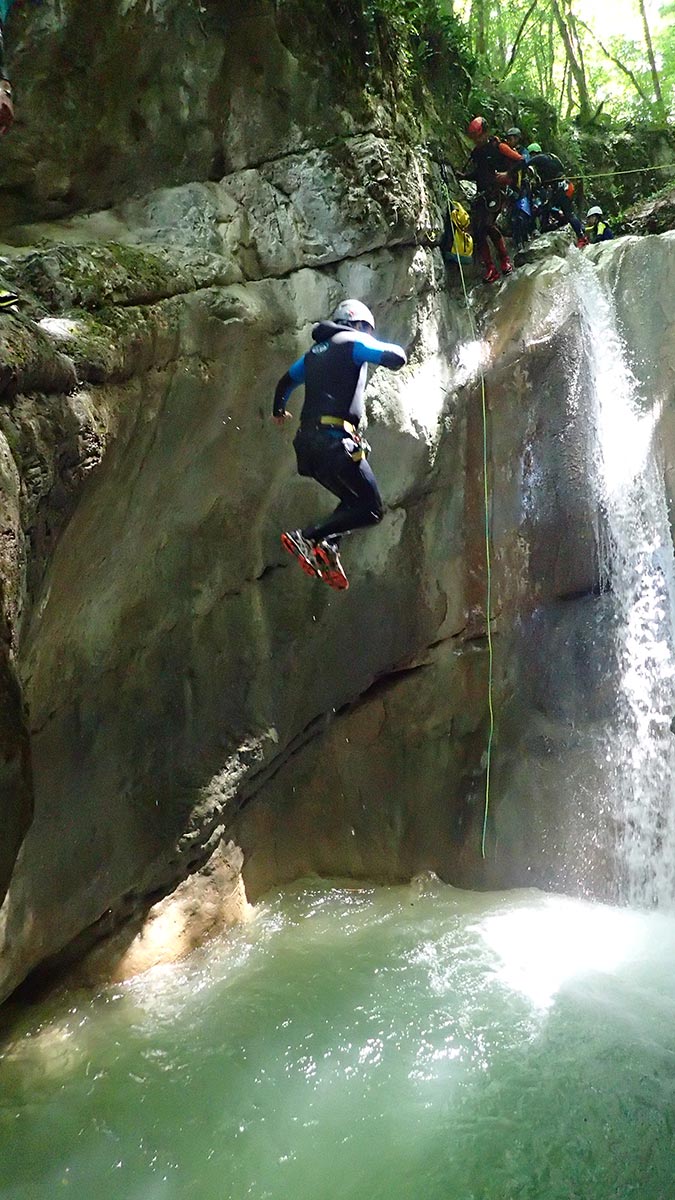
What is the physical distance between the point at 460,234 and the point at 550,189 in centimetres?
243

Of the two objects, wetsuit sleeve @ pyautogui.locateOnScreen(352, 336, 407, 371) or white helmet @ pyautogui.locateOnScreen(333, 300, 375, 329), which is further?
white helmet @ pyautogui.locateOnScreen(333, 300, 375, 329)

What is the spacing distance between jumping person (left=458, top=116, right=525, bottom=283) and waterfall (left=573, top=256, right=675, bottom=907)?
94 cm

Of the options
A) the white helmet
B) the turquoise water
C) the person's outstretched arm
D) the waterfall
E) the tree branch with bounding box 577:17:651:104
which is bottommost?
the turquoise water

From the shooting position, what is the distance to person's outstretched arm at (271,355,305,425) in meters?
5.60

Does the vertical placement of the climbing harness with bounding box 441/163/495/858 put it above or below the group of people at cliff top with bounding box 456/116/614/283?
below

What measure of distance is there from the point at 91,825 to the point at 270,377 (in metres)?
3.39

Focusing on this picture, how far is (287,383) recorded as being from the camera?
5.67m

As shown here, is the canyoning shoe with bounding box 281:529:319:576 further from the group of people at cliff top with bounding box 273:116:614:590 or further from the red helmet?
the red helmet

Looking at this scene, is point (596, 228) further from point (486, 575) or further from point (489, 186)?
point (486, 575)

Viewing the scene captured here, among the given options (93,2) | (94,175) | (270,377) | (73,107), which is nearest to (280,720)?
(270,377)

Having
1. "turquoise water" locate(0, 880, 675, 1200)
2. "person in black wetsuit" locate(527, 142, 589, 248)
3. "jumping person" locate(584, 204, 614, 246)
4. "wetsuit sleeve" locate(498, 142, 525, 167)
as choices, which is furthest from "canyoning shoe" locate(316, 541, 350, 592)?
"jumping person" locate(584, 204, 614, 246)

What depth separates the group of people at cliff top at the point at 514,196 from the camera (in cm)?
876

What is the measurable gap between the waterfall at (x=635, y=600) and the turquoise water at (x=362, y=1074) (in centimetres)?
148

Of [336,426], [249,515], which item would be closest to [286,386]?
[336,426]
